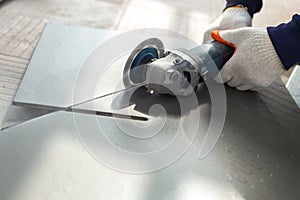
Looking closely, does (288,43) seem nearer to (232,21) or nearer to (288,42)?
(288,42)

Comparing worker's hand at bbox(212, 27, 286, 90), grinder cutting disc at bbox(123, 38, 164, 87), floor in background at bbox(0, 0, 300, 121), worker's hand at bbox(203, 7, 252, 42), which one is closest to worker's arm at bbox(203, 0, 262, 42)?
worker's hand at bbox(203, 7, 252, 42)

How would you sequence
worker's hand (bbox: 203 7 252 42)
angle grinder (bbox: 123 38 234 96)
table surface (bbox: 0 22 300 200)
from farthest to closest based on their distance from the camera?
worker's hand (bbox: 203 7 252 42)
angle grinder (bbox: 123 38 234 96)
table surface (bbox: 0 22 300 200)

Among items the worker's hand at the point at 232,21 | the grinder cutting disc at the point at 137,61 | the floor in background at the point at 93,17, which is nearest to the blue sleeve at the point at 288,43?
the worker's hand at the point at 232,21

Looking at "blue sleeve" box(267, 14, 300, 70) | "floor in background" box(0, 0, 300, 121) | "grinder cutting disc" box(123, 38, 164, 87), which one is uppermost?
"blue sleeve" box(267, 14, 300, 70)

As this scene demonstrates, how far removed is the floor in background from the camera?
125cm

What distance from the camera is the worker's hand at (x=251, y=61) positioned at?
3.18ft

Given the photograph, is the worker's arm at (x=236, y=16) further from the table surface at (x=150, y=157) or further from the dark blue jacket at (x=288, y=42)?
the table surface at (x=150, y=157)

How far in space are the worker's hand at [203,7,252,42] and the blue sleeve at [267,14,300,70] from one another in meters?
0.28

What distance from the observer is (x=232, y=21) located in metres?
1.23

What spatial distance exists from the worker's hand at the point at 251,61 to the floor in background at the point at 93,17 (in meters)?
0.76

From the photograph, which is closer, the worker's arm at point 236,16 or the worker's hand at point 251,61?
the worker's hand at point 251,61

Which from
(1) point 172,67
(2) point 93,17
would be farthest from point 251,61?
(2) point 93,17

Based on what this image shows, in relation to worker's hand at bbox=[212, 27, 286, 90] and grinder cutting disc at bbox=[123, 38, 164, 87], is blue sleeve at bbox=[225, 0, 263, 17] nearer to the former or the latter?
worker's hand at bbox=[212, 27, 286, 90]

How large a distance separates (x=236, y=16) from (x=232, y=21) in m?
0.03
